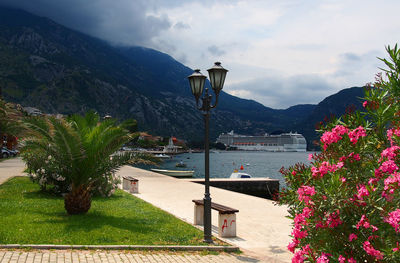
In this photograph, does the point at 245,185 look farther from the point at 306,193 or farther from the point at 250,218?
the point at 306,193

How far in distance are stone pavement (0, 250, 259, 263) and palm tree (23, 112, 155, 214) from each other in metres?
3.37

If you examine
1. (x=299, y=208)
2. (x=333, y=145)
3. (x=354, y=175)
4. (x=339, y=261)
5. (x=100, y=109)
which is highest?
(x=100, y=109)

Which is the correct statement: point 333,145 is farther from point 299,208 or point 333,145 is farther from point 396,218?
point 396,218

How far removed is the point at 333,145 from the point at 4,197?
11.9 m

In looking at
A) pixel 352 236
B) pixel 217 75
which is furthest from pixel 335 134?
pixel 217 75

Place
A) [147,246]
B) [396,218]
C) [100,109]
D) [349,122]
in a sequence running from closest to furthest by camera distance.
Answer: [396,218], [349,122], [147,246], [100,109]

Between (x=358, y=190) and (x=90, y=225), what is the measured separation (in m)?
6.90

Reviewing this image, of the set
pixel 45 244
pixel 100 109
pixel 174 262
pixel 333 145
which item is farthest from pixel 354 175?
pixel 100 109

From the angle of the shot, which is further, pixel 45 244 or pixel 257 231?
pixel 257 231

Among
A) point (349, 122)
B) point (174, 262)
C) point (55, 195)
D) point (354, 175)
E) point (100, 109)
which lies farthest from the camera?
point (100, 109)

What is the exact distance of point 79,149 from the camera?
955 cm

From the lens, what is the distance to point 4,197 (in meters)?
12.5

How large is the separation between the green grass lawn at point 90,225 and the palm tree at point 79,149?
2.19ft

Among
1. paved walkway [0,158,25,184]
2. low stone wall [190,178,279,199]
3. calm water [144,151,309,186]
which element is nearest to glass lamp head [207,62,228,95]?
calm water [144,151,309,186]
